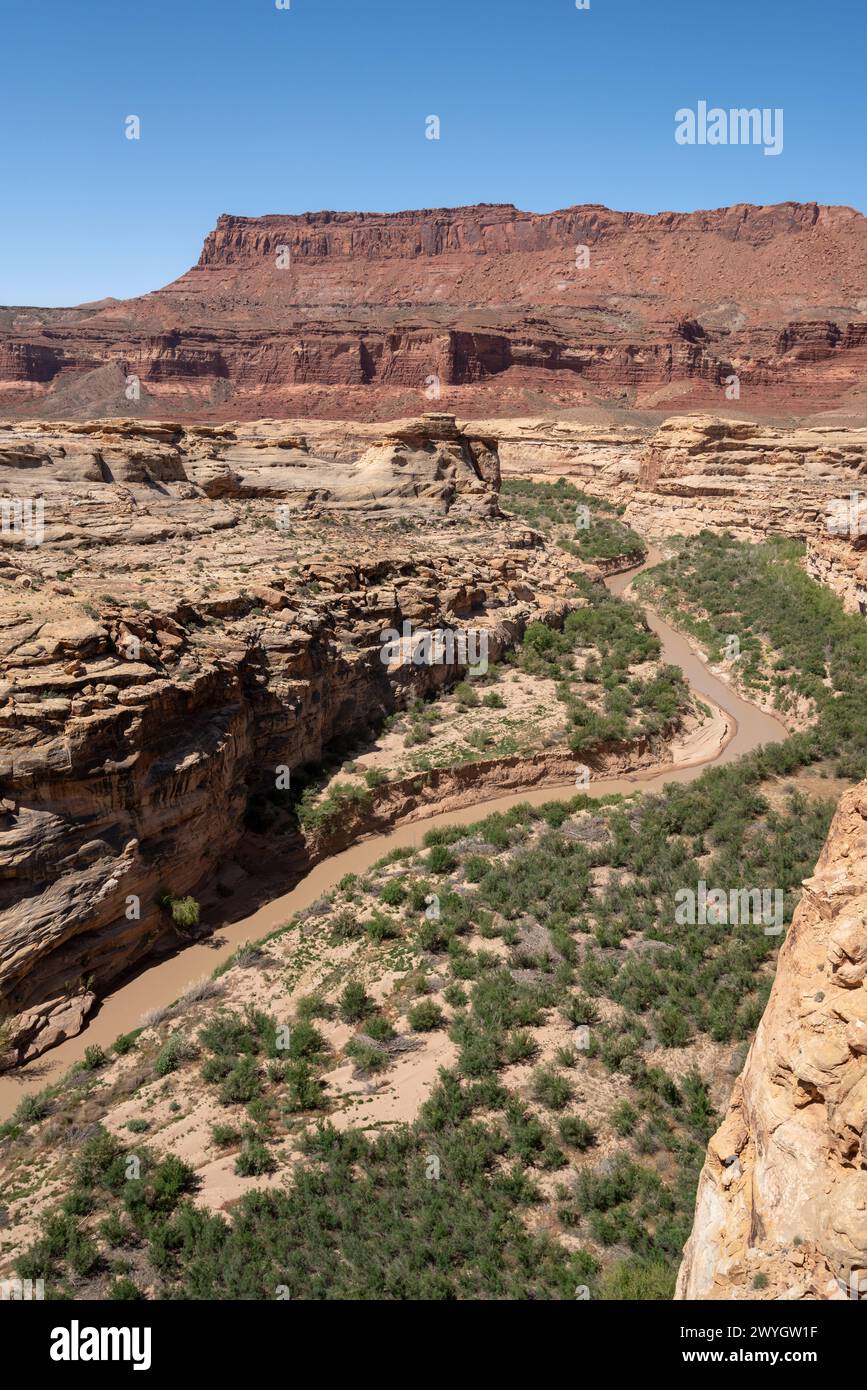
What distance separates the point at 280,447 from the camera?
3194 centimetres

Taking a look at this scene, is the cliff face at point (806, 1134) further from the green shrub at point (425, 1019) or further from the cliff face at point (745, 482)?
the cliff face at point (745, 482)

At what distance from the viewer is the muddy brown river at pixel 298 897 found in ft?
36.9

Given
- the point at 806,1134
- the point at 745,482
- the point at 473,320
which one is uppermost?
the point at 473,320

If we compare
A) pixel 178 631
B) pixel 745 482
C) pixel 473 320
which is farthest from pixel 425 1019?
pixel 473 320

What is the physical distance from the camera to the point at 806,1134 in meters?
4.42

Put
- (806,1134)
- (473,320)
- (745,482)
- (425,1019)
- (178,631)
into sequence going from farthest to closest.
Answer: (473,320)
(745,482)
(178,631)
(425,1019)
(806,1134)

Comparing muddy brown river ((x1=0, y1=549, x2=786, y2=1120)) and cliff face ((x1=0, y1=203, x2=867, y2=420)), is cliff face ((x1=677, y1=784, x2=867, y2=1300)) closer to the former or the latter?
muddy brown river ((x1=0, y1=549, x2=786, y2=1120))

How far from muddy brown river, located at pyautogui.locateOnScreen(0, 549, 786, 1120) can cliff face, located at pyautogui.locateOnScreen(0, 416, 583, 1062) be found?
0.33 m

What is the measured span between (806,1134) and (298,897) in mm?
11976

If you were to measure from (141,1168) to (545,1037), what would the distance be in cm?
501

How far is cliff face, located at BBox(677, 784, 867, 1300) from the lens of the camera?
4082 mm

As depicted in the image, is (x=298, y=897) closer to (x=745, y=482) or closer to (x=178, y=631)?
(x=178, y=631)

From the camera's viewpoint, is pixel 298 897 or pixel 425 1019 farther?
pixel 298 897

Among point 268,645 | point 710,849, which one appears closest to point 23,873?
point 268,645
